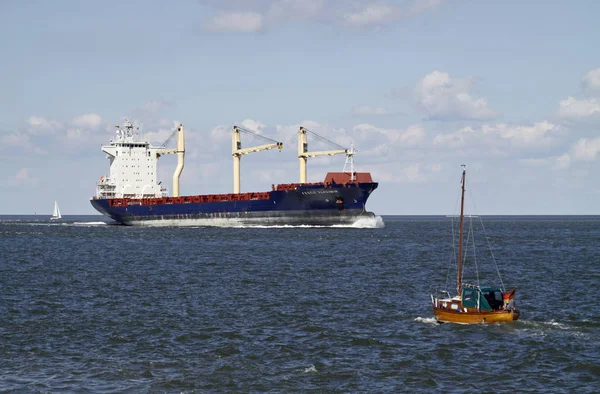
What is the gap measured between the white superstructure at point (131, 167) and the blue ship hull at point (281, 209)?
6.56 metres

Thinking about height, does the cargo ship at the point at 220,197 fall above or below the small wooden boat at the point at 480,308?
above

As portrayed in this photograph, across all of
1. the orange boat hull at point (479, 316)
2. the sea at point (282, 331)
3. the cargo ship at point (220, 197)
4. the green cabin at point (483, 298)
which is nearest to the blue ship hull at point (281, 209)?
the cargo ship at point (220, 197)

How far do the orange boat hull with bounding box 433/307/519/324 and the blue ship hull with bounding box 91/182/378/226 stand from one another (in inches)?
2696

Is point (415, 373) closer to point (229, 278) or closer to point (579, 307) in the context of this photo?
point (579, 307)

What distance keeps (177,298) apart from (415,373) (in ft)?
65.1

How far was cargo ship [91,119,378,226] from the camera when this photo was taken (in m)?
104

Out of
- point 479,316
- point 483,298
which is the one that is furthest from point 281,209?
point 479,316

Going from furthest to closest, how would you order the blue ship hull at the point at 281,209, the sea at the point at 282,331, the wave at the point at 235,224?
1. the wave at the point at 235,224
2. the blue ship hull at the point at 281,209
3. the sea at the point at 282,331

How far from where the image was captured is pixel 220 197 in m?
123

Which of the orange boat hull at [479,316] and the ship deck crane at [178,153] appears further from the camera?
the ship deck crane at [178,153]

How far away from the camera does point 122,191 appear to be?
133375 mm

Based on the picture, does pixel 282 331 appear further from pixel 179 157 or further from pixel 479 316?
pixel 179 157

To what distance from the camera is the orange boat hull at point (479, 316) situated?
3192 cm

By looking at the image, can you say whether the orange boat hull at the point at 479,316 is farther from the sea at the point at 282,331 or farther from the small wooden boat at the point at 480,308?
the sea at the point at 282,331
